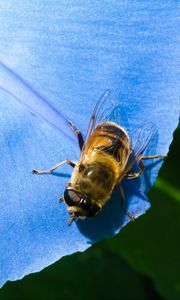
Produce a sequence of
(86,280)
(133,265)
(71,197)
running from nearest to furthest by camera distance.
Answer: (71,197) < (133,265) < (86,280)

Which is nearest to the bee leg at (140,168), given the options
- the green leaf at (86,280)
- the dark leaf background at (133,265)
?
the dark leaf background at (133,265)

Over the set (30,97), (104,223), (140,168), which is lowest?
(104,223)

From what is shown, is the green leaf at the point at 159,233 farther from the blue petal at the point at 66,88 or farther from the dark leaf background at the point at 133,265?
the blue petal at the point at 66,88

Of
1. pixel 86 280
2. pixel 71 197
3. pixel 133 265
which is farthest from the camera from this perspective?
pixel 86 280

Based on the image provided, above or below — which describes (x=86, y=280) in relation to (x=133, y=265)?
below

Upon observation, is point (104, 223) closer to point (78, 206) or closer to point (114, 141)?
point (78, 206)

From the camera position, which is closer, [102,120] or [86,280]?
[102,120]

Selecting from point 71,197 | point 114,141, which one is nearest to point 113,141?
point 114,141

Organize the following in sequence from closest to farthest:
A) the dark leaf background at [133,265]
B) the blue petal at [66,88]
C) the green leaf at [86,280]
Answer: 1. the blue petal at [66,88]
2. the dark leaf background at [133,265]
3. the green leaf at [86,280]

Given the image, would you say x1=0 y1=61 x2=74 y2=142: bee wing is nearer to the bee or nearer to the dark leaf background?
the bee
